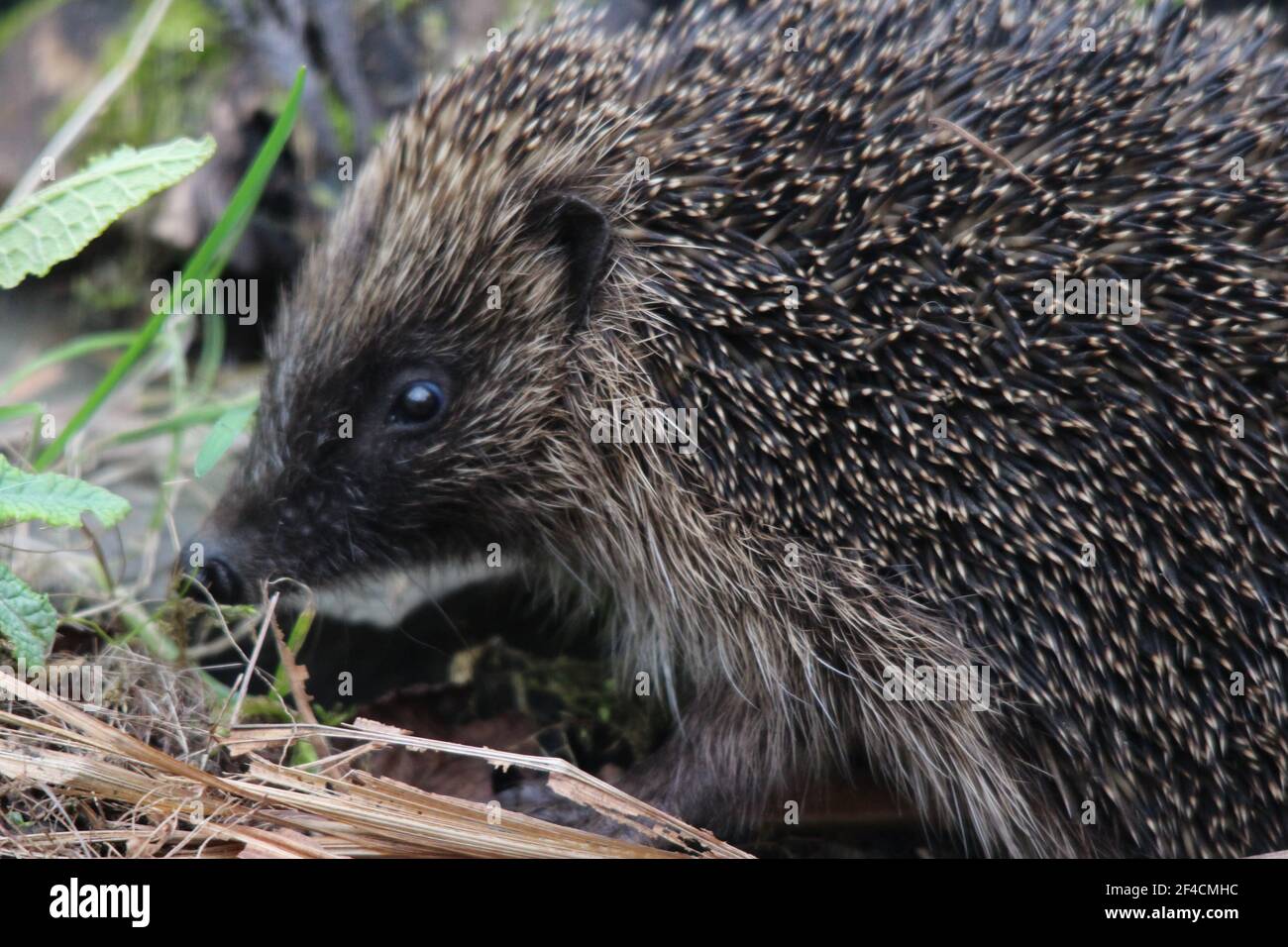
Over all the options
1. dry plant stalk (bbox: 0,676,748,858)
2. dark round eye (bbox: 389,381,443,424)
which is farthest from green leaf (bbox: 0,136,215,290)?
dry plant stalk (bbox: 0,676,748,858)

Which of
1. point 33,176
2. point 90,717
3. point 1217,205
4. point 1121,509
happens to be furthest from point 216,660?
point 1217,205

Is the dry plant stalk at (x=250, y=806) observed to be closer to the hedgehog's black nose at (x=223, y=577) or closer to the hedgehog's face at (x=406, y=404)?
the hedgehog's black nose at (x=223, y=577)

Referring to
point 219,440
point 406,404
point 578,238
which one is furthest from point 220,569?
point 578,238

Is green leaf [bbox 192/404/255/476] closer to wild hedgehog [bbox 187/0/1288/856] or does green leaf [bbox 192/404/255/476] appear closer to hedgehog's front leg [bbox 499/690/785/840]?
wild hedgehog [bbox 187/0/1288/856]

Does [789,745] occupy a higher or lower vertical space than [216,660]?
lower

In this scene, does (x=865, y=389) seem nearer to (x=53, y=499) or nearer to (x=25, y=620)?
(x=53, y=499)
